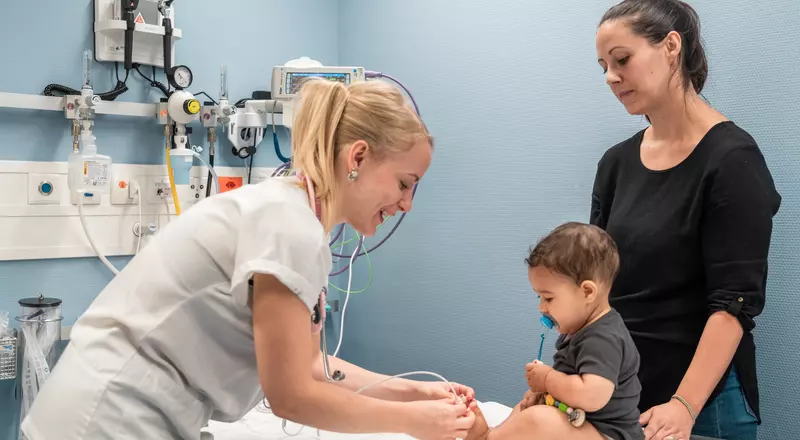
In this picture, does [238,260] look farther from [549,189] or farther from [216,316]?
[549,189]

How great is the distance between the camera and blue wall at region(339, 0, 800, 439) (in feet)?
6.56

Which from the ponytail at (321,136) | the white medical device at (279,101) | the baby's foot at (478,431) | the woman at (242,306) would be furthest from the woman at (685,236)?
the white medical device at (279,101)

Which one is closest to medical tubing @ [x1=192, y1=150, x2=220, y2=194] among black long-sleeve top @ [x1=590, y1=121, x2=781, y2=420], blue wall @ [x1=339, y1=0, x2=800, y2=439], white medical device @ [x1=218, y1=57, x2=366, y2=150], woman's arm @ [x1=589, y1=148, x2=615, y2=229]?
white medical device @ [x1=218, y1=57, x2=366, y2=150]

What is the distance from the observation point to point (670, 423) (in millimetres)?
1582

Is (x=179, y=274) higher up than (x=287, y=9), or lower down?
lower down

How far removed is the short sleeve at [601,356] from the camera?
149 cm

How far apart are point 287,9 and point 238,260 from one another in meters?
2.29

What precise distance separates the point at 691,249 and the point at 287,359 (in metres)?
1.00

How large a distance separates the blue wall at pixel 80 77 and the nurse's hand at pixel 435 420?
5.54 feet

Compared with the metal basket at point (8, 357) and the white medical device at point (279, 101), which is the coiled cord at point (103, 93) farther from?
the metal basket at point (8, 357)

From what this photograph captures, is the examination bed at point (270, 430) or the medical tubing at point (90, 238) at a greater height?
the medical tubing at point (90, 238)

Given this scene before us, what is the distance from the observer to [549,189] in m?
2.54

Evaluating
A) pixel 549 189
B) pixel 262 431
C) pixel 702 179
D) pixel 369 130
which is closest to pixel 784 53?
pixel 702 179

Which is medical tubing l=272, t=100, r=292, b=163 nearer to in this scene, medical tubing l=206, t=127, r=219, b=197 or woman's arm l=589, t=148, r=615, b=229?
medical tubing l=206, t=127, r=219, b=197
